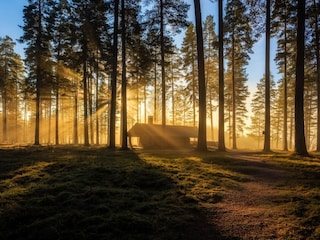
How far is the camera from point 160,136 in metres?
28.4

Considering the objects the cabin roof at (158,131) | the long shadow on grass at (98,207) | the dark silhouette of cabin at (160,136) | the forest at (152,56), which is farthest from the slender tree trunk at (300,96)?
the cabin roof at (158,131)

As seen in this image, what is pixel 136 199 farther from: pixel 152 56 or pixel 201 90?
pixel 152 56

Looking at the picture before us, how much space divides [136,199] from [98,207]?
1.04 metres

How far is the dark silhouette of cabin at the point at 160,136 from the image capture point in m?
28.4

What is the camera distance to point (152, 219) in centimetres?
578

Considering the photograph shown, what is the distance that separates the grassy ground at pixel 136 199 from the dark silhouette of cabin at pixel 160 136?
676 inches

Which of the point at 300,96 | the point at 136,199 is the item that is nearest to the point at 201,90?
the point at 300,96

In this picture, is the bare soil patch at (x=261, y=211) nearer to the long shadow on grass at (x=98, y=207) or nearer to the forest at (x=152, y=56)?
the long shadow on grass at (x=98, y=207)

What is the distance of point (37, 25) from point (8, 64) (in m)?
13.7

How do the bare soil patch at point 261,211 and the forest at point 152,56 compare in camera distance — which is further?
the forest at point 152,56

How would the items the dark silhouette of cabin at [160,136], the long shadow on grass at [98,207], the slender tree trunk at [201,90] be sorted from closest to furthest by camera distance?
the long shadow on grass at [98,207], the slender tree trunk at [201,90], the dark silhouette of cabin at [160,136]

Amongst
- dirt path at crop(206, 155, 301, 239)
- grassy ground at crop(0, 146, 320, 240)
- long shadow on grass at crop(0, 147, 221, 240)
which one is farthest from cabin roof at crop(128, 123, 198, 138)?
dirt path at crop(206, 155, 301, 239)

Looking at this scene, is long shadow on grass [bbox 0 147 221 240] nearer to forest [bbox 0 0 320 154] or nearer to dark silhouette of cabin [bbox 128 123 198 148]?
forest [bbox 0 0 320 154]

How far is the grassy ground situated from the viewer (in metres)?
5.38
